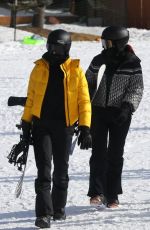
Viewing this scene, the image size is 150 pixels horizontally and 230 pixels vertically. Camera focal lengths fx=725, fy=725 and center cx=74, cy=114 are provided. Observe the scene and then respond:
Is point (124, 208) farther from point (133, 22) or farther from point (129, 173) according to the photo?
point (133, 22)

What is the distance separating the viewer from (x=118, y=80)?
6.56 m

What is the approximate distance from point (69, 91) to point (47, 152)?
54 cm

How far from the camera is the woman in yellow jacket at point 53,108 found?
601 cm

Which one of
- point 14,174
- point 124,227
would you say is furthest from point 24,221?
point 14,174

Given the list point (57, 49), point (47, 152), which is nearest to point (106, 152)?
Answer: point (47, 152)

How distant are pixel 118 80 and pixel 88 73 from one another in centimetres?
28

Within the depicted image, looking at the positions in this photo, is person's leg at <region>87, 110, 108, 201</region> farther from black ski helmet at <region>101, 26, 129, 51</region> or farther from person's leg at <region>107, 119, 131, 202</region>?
black ski helmet at <region>101, 26, 129, 51</region>

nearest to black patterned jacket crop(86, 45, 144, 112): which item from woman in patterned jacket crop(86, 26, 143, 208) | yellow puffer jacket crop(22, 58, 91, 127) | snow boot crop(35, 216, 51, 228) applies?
woman in patterned jacket crop(86, 26, 143, 208)

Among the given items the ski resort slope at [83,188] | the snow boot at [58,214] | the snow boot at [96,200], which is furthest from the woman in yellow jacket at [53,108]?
the snow boot at [96,200]

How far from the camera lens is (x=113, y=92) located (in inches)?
259

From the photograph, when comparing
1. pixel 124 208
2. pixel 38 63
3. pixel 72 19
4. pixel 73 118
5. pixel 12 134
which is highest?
pixel 38 63

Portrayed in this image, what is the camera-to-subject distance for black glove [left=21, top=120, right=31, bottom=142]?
6.13 m

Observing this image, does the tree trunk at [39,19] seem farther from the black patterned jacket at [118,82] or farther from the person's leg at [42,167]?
the person's leg at [42,167]

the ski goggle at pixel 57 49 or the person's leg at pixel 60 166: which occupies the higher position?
the ski goggle at pixel 57 49
